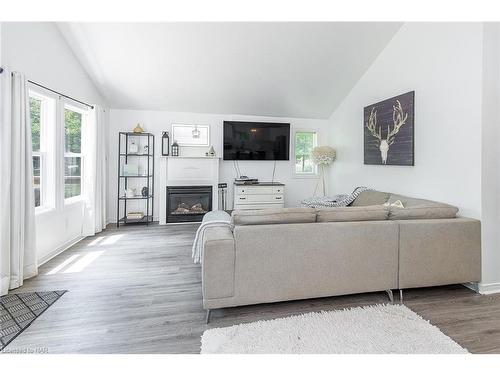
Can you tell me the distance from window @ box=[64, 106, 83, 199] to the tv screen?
2.65 meters

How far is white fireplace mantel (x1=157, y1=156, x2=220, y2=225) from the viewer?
16.9 feet

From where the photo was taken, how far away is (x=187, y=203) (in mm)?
5418

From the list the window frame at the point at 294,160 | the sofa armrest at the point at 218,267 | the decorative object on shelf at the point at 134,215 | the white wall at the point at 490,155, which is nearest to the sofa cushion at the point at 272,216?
the sofa armrest at the point at 218,267

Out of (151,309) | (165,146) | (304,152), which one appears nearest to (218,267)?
(151,309)

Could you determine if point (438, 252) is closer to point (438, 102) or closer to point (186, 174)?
point (438, 102)

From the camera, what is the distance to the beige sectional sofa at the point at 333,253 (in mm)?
1996

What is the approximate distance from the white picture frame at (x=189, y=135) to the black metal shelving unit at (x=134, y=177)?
0.50m

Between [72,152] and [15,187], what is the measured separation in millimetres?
1714

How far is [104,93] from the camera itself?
4.81 m

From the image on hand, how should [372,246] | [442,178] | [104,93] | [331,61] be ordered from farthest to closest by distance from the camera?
[104,93]
[331,61]
[442,178]
[372,246]

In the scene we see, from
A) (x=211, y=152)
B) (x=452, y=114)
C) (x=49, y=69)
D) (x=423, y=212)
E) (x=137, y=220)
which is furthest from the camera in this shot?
(x=211, y=152)
